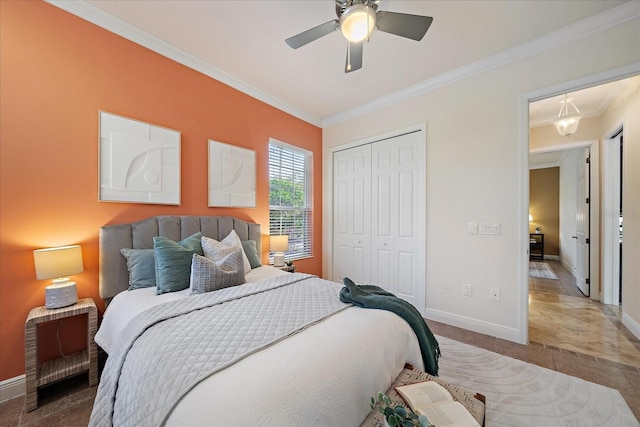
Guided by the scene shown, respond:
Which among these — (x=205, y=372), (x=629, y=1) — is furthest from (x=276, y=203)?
(x=629, y=1)

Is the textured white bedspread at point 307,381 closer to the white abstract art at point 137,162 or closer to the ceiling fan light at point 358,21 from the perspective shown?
the ceiling fan light at point 358,21

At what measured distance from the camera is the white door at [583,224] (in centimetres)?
385

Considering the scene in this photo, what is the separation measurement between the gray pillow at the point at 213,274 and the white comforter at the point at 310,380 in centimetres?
96

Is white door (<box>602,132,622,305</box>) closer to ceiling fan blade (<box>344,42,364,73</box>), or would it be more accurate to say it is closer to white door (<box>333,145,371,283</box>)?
white door (<box>333,145,371,283</box>)

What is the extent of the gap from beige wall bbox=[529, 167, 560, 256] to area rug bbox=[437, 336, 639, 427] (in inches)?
276

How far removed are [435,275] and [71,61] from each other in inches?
160

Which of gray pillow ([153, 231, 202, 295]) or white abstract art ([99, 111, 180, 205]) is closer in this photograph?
gray pillow ([153, 231, 202, 295])

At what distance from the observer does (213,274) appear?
1.90 metres

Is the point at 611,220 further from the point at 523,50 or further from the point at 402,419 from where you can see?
the point at 402,419

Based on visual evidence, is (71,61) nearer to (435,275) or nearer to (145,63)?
(145,63)

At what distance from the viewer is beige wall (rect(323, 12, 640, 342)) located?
230 centimetres

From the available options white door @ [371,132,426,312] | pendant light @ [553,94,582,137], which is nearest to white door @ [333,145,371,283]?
white door @ [371,132,426,312]

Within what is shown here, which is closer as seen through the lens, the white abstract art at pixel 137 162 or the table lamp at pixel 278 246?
the white abstract art at pixel 137 162

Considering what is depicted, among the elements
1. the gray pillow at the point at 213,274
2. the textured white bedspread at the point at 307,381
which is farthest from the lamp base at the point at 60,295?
the textured white bedspread at the point at 307,381
